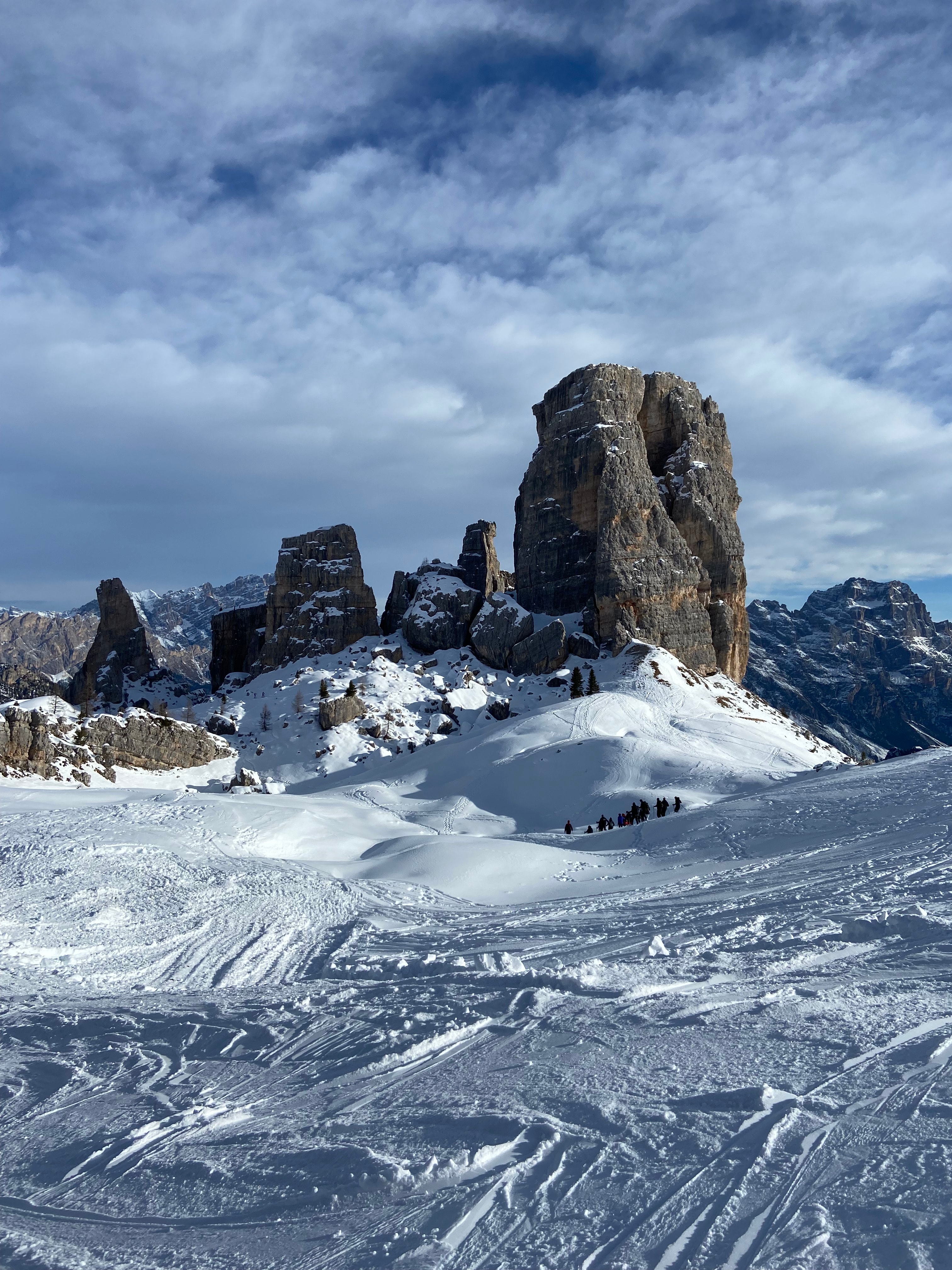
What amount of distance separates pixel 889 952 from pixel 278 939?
8.20m

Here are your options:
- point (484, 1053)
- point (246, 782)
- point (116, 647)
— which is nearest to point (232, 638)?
Result: point (116, 647)

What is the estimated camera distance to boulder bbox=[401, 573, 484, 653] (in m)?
61.2

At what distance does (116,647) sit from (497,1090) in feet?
244

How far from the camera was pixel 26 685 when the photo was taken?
87.4 meters

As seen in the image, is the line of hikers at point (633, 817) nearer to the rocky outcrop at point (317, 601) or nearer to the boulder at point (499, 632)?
the boulder at point (499, 632)

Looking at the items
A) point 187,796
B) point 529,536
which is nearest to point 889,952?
point 187,796

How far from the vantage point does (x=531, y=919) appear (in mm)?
11836

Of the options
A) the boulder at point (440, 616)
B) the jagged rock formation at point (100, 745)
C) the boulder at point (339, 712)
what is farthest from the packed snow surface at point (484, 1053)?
the boulder at point (440, 616)

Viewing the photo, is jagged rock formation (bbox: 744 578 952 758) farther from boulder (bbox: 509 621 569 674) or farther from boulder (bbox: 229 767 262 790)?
boulder (bbox: 229 767 262 790)

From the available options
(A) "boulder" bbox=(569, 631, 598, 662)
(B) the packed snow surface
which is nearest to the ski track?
(B) the packed snow surface

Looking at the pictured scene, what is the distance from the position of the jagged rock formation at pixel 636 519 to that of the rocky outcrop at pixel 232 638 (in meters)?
26.5

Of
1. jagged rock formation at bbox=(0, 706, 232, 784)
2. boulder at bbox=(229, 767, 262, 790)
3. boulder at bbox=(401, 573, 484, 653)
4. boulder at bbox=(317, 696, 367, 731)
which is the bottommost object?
boulder at bbox=(229, 767, 262, 790)

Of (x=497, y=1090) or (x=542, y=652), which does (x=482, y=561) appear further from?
(x=497, y=1090)

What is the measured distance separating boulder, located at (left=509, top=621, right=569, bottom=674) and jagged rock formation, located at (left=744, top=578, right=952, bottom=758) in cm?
10709
